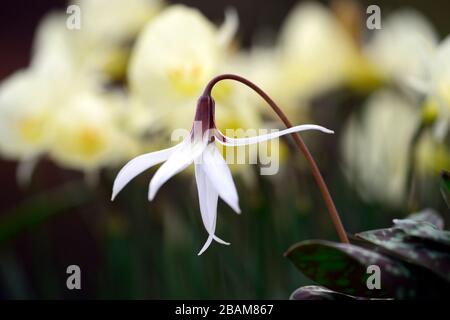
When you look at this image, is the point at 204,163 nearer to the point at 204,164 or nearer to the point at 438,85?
the point at 204,164

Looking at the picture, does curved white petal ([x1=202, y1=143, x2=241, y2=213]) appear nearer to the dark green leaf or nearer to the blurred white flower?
the blurred white flower

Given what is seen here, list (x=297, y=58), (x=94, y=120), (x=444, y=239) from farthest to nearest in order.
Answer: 1. (x=297, y=58)
2. (x=94, y=120)
3. (x=444, y=239)

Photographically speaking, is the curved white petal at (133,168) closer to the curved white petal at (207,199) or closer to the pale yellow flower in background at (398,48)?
the curved white petal at (207,199)

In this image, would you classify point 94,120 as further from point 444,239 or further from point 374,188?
point 444,239

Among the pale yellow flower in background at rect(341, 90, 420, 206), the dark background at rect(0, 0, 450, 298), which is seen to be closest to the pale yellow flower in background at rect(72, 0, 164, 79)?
the pale yellow flower in background at rect(341, 90, 420, 206)
